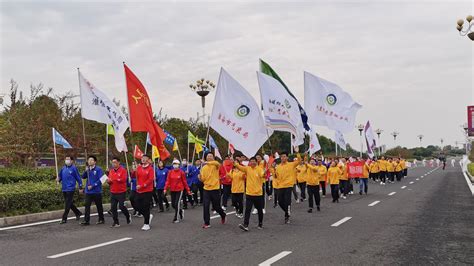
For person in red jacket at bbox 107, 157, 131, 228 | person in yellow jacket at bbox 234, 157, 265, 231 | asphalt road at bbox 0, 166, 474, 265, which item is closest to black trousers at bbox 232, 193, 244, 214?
asphalt road at bbox 0, 166, 474, 265

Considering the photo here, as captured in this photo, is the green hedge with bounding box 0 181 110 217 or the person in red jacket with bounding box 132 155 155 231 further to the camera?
the green hedge with bounding box 0 181 110 217

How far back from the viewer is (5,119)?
2434 centimetres

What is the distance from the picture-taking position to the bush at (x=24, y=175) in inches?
728

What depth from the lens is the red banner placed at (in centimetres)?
2088

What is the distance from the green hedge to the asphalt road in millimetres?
1457

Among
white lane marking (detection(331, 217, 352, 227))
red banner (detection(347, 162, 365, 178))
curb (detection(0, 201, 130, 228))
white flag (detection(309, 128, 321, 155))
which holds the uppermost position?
white flag (detection(309, 128, 321, 155))

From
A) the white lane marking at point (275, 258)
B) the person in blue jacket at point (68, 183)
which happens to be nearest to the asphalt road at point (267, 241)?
the white lane marking at point (275, 258)

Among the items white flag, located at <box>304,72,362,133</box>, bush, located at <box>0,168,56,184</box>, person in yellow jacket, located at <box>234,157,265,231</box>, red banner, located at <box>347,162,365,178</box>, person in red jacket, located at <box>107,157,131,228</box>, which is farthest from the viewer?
red banner, located at <box>347,162,365,178</box>

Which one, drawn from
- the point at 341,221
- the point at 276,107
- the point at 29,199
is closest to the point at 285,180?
the point at 341,221

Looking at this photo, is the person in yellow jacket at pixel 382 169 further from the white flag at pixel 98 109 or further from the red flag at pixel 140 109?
the red flag at pixel 140 109

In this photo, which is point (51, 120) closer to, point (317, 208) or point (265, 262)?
point (317, 208)

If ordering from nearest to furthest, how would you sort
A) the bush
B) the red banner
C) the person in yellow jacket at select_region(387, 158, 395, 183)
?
1. the bush
2. the red banner
3. the person in yellow jacket at select_region(387, 158, 395, 183)

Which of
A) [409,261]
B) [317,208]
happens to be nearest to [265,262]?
[409,261]

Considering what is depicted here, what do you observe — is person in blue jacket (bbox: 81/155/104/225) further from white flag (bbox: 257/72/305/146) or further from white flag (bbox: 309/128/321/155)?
white flag (bbox: 309/128/321/155)
